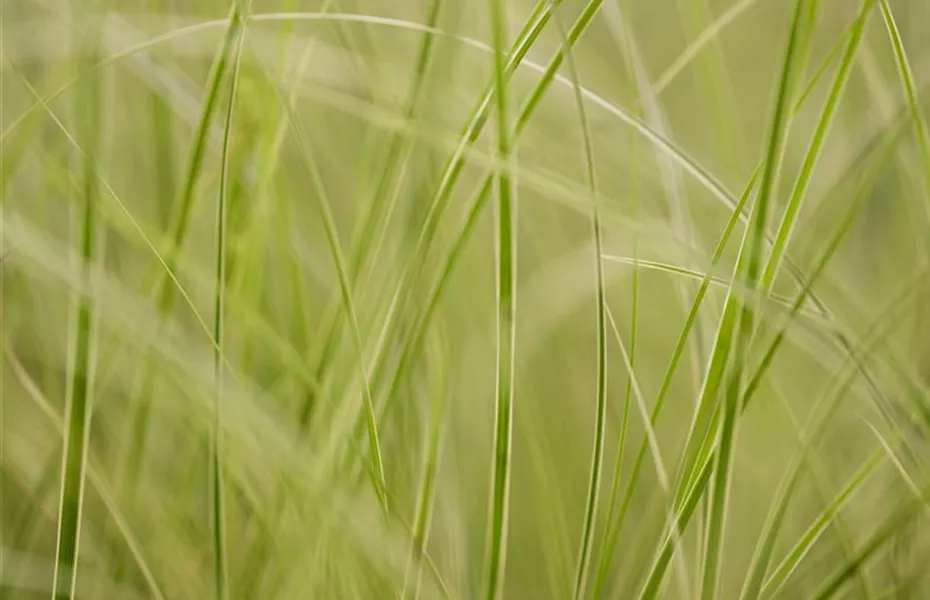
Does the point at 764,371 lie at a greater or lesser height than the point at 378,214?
lesser

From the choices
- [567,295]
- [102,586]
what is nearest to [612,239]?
[567,295]

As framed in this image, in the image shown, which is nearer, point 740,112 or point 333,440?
point 333,440

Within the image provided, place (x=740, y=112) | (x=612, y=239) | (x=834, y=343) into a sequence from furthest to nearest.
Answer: (x=740, y=112), (x=612, y=239), (x=834, y=343)

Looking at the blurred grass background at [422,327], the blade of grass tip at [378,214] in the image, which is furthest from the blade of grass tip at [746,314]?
the blade of grass tip at [378,214]

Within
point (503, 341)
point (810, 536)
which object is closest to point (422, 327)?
point (503, 341)

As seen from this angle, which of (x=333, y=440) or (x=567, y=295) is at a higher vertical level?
(x=567, y=295)

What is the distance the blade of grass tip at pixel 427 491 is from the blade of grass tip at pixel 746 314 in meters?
0.09

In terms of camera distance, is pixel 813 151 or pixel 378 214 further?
pixel 378 214

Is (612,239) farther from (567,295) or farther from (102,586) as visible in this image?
(102,586)

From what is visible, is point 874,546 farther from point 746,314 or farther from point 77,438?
point 77,438

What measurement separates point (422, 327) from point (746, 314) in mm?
114

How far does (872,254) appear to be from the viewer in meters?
0.51

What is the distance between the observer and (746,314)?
245mm

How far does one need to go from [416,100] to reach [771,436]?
10.8 inches
